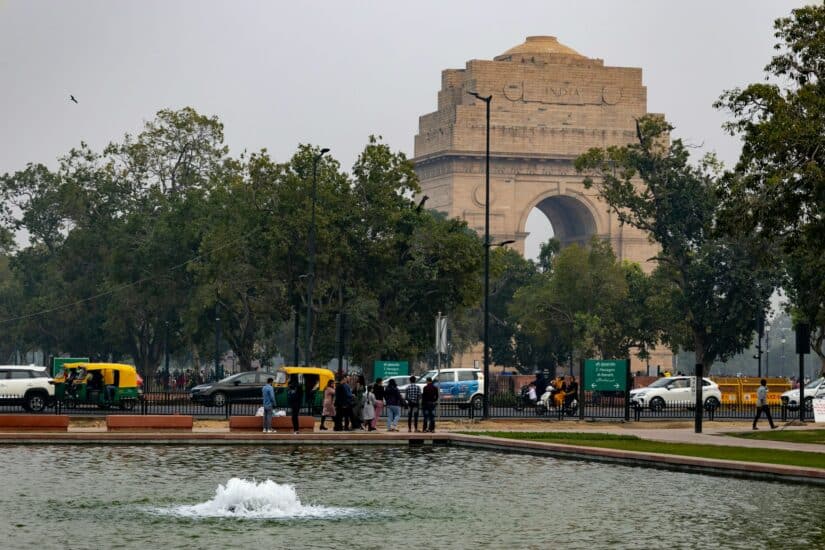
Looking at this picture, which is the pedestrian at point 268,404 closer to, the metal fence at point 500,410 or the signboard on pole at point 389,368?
the metal fence at point 500,410

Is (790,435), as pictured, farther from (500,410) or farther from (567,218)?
(567,218)

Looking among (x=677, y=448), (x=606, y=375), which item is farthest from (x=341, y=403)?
(x=606, y=375)

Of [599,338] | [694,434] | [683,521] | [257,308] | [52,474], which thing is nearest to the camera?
[683,521]

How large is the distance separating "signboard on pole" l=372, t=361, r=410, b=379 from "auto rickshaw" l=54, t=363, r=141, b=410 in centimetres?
1023

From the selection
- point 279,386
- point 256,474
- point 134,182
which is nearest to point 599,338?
point 134,182

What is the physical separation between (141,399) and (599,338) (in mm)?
38844

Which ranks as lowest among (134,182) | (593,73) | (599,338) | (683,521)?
(683,521)

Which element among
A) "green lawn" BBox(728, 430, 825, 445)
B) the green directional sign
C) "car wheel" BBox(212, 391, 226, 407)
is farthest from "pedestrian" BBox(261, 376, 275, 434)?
"car wheel" BBox(212, 391, 226, 407)

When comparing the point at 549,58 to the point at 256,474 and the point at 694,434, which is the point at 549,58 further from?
the point at 256,474

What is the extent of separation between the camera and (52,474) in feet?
92.1

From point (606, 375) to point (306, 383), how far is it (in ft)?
30.1

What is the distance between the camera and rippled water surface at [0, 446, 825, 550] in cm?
2045

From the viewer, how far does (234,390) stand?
190 feet

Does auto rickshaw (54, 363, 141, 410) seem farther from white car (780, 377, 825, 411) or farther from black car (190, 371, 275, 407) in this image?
white car (780, 377, 825, 411)
